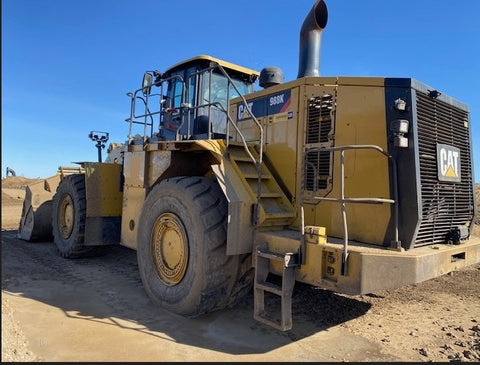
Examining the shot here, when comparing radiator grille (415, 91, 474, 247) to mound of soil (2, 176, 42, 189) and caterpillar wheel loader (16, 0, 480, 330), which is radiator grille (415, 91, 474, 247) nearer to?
caterpillar wheel loader (16, 0, 480, 330)

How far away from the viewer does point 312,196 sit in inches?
162

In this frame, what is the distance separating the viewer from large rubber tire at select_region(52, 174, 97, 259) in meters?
7.01

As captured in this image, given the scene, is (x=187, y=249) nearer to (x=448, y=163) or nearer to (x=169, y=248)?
(x=169, y=248)

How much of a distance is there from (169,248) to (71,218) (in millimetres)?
3433

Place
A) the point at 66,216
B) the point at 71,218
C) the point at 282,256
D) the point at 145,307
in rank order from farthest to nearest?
1. the point at 66,216
2. the point at 71,218
3. the point at 145,307
4. the point at 282,256

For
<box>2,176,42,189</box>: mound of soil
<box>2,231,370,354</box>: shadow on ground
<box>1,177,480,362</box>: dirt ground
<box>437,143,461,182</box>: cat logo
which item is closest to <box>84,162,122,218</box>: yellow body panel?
<box>2,231,370,354</box>: shadow on ground

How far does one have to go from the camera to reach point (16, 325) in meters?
3.87

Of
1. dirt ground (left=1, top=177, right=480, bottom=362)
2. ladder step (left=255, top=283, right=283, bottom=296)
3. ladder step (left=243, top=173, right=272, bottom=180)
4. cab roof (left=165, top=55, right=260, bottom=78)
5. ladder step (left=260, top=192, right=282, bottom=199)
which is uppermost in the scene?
cab roof (left=165, top=55, right=260, bottom=78)

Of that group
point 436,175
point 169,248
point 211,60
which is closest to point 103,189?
point 169,248

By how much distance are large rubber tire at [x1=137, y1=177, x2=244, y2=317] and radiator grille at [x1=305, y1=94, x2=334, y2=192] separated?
105 centimetres

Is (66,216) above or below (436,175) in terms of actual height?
below

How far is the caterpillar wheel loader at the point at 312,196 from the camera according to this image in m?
3.70

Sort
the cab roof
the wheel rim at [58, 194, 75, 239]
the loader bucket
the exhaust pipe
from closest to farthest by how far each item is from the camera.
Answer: the exhaust pipe, the cab roof, the wheel rim at [58, 194, 75, 239], the loader bucket

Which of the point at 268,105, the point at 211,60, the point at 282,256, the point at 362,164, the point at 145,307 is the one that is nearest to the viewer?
the point at 282,256
